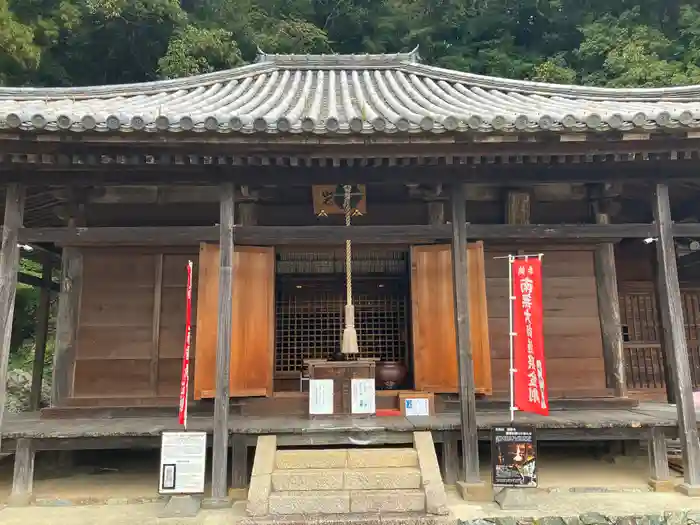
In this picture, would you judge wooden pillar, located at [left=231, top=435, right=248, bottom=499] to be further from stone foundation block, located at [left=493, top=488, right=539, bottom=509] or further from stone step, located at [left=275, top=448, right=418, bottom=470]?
stone foundation block, located at [left=493, top=488, right=539, bottom=509]

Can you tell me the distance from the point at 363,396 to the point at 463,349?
1.56 m

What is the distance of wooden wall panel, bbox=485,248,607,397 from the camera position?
797cm

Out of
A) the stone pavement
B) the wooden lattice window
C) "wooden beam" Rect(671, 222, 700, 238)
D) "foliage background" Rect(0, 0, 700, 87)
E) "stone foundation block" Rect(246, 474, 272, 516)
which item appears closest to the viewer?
"stone foundation block" Rect(246, 474, 272, 516)

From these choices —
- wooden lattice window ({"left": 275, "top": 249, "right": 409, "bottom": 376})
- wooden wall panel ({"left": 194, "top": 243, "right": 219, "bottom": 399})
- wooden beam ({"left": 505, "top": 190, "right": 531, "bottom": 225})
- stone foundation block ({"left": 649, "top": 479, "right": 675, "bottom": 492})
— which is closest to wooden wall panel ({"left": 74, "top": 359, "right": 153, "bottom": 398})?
wooden wall panel ({"left": 194, "top": 243, "right": 219, "bottom": 399})

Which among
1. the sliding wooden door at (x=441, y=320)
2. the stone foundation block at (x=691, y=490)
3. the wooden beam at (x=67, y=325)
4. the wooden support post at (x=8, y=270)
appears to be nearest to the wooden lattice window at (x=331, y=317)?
the sliding wooden door at (x=441, y=320)

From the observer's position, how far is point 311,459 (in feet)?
18.3

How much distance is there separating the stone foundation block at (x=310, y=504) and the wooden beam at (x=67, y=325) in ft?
13.7

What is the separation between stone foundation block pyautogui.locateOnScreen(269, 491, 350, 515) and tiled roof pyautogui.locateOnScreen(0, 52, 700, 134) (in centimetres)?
356

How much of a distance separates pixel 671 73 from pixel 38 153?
68.6 ft

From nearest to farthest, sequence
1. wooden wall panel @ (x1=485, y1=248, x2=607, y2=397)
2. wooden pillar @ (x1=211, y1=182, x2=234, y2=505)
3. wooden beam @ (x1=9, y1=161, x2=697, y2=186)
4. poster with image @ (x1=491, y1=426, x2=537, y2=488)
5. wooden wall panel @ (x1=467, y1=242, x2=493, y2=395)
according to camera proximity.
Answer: poster with image @ (x1=491, y1=426, x2=537, y2=488) < wooden pillar @ (x1=211, y1=182, x2=234, y2=505) < wooden beam @ (x1=9, y1=161, x2=697, y2=186) < wooden wall panel @ (x1=467, y1=242, x2=493, y2=395) < wooden wall panel @ (x1=485, y1=248, x2=607, y2=397)

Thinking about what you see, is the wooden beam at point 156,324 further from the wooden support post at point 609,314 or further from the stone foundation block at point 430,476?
the wooden support post at point 609,314

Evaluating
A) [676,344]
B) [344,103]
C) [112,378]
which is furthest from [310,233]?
[676,344]

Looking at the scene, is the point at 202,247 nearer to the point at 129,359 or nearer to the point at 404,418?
the point at 129,359

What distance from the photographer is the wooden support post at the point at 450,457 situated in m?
6.17
